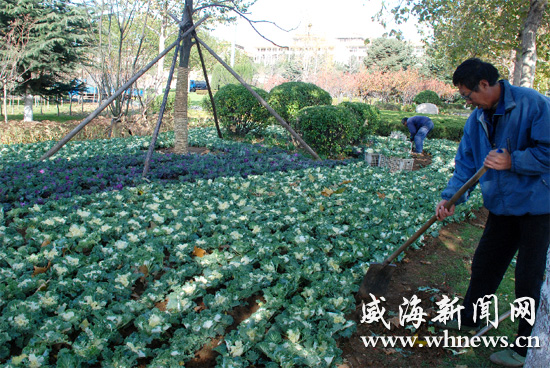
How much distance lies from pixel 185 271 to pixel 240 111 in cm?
719

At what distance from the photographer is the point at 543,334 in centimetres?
162

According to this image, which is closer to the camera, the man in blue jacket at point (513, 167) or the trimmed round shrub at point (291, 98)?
the man in blue jacket at point (513, 167)

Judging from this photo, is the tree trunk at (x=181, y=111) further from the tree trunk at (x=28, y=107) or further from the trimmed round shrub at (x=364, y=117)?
the tree trunk at (x=28, y=107)

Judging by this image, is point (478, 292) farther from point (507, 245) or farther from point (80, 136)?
point (80, 136)

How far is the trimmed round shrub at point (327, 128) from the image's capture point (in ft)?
24.5

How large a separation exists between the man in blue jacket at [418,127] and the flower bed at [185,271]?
16.9ft

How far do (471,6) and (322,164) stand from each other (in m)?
8.00

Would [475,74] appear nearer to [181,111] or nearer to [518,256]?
[518,256]

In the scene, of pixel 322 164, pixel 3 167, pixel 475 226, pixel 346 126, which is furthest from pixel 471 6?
pixel 3 167

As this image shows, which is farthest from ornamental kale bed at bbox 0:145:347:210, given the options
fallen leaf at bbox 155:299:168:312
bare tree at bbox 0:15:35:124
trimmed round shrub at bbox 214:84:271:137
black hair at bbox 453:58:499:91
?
bare tree at bbox 0:15:35:124

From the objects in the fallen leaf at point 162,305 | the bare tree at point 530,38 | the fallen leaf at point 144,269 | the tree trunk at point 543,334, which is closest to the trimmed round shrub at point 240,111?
the bare tree at point 530,38

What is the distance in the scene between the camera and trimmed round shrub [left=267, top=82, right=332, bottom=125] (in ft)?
31.6

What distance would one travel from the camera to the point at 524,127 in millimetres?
1997

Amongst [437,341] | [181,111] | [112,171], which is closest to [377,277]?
[437,341]
